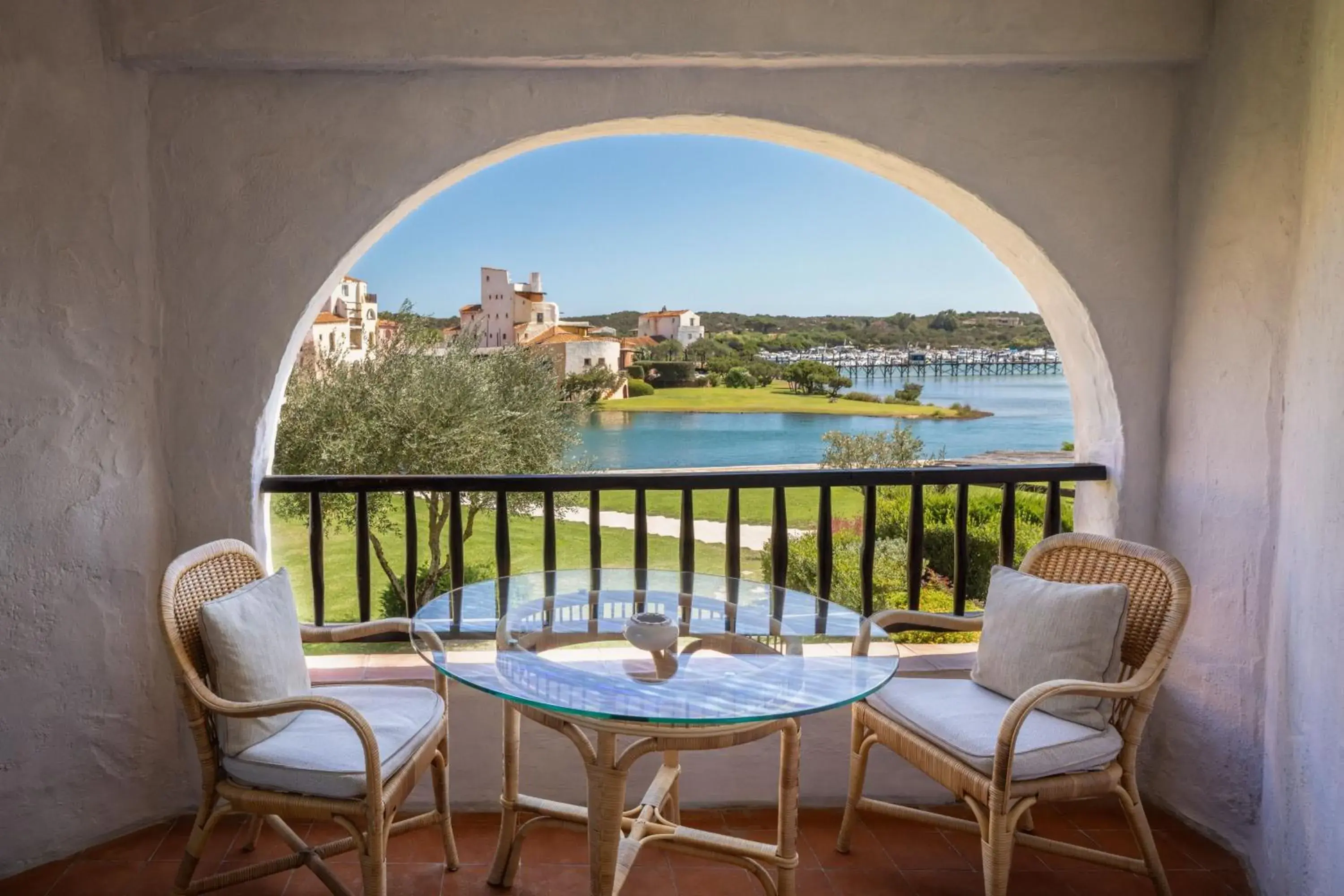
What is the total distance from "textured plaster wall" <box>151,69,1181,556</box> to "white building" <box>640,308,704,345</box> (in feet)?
26.0

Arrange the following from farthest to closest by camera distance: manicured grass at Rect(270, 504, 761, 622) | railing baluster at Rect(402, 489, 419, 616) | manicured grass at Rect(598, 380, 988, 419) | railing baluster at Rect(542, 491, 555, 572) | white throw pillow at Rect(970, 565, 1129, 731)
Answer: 1. manicured grass at Rect(270, 504, 761, 622)
2. manicured grass at Rect(598, 380, 988, 419)
3. railing baluster at Rect(542, 491, 555, 572)
4. railing baluster at Rect(402, 489, 419, 616)
5. white throw pillow at Rect(970, 565, 1129, 731)

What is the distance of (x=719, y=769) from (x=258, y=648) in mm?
1439

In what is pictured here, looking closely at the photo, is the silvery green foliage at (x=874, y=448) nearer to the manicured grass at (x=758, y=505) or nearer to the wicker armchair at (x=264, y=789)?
the manicured grass at (x=758, y=505)

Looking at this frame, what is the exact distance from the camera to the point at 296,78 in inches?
101

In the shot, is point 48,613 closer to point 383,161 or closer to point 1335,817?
point 383,161

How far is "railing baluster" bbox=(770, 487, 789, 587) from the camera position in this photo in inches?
112

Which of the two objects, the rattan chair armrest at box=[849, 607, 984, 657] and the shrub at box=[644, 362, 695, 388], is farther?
the shrub at box=[644, 362, 695, 388]

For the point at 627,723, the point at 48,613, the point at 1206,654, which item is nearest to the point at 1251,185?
the point at 1206,654

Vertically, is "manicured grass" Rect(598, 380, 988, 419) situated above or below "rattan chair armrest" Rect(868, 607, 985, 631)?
above

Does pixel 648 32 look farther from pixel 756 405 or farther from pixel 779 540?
pixel 756 405

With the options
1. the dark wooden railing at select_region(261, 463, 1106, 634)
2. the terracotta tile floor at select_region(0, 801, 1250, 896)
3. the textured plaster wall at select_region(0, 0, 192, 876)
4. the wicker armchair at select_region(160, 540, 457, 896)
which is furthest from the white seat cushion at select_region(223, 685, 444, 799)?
the textured plaster wall at select_region(0, 0, 192, 876)

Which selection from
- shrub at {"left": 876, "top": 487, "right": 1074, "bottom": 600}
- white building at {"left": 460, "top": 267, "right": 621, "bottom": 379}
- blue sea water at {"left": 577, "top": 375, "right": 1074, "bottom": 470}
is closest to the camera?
shrub at {"left": 876, "top": 487, "right": 1074, "bottom": 600}

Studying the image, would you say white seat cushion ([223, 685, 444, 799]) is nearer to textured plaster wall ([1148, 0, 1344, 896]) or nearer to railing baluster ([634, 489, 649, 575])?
railing baluster ([634, 489, 649, 575])

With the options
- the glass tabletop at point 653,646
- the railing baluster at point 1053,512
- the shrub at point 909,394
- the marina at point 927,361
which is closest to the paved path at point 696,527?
the shrub at point 909,394
